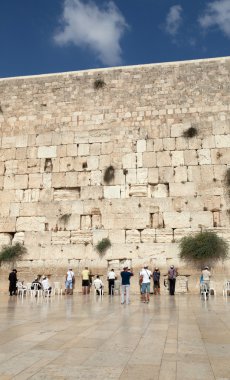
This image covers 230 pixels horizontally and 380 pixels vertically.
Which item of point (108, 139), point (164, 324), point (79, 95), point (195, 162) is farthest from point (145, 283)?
point (79, 95)

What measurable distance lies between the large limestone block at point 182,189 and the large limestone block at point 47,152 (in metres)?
4.77

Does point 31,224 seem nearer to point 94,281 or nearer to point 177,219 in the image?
point 94,281

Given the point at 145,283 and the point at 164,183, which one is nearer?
the point at 145,283

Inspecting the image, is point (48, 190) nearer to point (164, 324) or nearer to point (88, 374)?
point (164, 324)

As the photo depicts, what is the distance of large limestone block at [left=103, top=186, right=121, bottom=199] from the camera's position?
13.8 meters

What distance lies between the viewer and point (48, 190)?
561 inches

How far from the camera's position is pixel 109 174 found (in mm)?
13984

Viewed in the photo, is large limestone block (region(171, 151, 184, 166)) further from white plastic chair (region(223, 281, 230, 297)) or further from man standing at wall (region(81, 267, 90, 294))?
man standing at wall (region(81, 267, 90, 294))

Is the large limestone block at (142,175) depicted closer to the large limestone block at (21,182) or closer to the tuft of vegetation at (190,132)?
the tuft of vegetation at (190,132)

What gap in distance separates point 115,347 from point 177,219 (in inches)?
372

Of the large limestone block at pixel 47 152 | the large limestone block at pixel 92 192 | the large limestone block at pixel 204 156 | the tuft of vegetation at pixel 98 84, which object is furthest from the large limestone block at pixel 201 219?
the tuft of vegetation at pixel 98 84

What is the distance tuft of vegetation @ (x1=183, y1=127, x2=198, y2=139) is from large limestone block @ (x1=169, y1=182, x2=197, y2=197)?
1.86m

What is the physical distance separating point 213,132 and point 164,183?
268 cm

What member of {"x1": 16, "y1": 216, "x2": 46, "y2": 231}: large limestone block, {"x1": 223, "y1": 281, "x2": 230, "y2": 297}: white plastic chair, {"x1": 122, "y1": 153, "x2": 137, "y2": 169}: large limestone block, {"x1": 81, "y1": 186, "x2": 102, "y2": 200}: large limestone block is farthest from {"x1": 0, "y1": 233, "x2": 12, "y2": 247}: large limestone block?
{"x1": 223, "y1": 281, "x2": 230, "y2": 297}: white plastic chair
